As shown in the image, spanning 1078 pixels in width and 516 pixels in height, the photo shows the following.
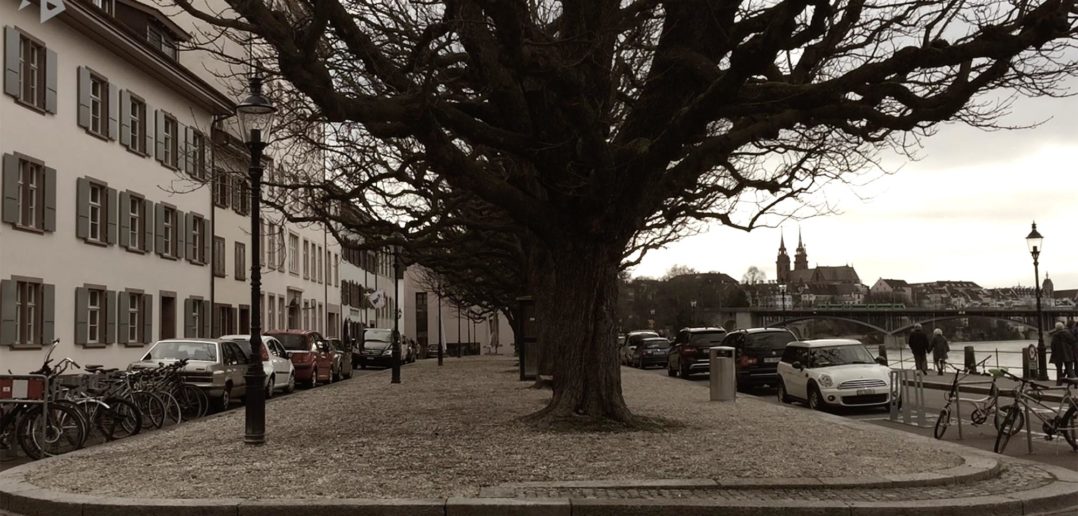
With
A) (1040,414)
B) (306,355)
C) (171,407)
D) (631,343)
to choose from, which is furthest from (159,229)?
(1040,414)

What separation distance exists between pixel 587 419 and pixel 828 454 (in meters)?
3.41

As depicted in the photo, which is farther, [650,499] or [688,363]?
[688,363]

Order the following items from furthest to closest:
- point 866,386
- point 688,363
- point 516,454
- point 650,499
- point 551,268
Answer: point 688,363, point 551,268, point 866,386, point 516,454, point 650,499

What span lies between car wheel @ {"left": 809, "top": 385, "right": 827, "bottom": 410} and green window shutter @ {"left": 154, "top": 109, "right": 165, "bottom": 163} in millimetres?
23372

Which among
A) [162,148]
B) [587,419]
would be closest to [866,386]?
[587,419]

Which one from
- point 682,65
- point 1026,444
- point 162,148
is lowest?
point 1026,444

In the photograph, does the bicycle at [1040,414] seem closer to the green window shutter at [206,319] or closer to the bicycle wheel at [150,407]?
the bicycle wheel at [150,407]

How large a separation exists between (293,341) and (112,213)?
648 cm

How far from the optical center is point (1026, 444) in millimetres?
13758

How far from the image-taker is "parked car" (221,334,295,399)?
25016mm

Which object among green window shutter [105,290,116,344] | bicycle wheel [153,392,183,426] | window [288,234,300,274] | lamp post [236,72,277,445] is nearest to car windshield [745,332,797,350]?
bicycle wheel [153,392,183,426]

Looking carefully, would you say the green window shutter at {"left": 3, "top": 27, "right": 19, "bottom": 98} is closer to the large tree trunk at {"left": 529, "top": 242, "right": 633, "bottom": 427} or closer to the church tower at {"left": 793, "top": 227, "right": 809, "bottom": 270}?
the large tree trunk at {"left": 529, "top": 242, "right": 633, "bottom": 427}

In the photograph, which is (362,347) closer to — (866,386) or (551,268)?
(551,268)

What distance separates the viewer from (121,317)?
31562 millimetres
